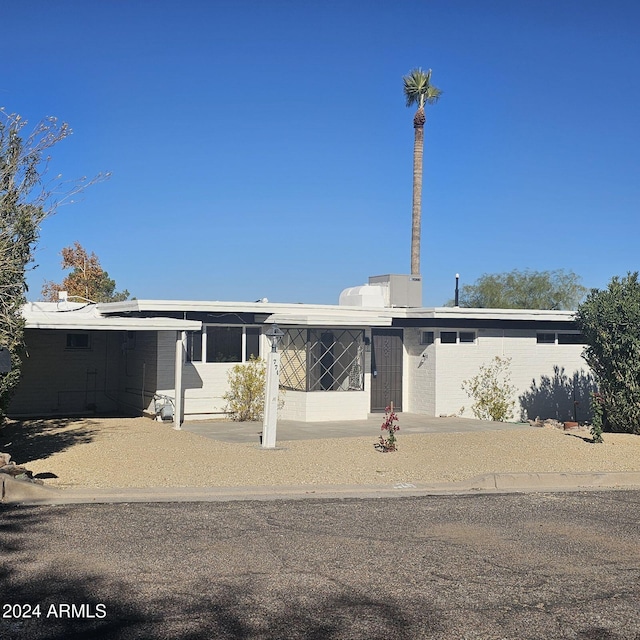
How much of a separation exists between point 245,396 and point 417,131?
2187 centimetres

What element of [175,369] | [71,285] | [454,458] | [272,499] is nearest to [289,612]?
[272,499]

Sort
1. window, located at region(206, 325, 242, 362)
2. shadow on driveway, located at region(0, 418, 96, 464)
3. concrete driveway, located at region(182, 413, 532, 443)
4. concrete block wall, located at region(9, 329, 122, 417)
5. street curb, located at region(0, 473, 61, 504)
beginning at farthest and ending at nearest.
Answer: concrete block wall, located at region(9, 329, 122, 417)
window, located at region(206, 325, 242, 362)
concrete driveway, located at region(182, 413, 532, 443)
shadow on driveway, located at region(0, 418, 96, 464)
street curb, located at region(0, 473, 61, 504)

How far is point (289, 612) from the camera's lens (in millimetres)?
6031

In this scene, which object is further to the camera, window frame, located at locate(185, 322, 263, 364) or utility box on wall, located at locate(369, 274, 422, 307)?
utility box on wall, located at locate(369, 274, 422, 307)

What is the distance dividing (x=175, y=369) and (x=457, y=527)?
10.6m

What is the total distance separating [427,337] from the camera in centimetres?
2120

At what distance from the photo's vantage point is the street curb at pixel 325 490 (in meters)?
10.1

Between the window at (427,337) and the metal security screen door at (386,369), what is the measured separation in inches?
28.5

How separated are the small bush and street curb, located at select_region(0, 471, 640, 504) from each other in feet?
26.7

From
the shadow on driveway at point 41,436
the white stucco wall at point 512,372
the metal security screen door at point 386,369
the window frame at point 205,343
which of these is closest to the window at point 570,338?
the white stucco wall at point 512,372

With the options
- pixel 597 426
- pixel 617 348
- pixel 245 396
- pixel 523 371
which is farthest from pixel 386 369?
pixel 597 426

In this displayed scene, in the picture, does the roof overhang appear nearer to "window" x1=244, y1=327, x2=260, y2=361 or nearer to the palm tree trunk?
"window" x1=244, y1=327, x2=260, y2=361

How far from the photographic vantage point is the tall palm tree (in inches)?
1436

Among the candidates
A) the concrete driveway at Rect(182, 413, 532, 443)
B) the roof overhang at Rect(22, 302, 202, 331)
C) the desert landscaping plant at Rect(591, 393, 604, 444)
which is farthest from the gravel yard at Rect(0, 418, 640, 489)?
the roof overhang at Rect(22, 302, 202, 331)
